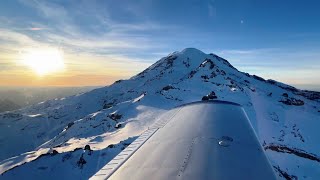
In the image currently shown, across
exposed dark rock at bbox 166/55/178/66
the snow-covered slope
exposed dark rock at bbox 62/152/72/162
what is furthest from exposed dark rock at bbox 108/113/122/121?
exposed dark rock at bbox 166/55/178/66

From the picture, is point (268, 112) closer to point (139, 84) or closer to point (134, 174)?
point (134, 174)

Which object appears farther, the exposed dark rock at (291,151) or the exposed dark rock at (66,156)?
the exposed dark rock at (66,156)

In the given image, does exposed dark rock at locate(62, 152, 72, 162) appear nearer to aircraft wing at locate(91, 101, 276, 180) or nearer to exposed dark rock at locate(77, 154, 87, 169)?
exposed dark rock at locate(77, 154, 87, 169)

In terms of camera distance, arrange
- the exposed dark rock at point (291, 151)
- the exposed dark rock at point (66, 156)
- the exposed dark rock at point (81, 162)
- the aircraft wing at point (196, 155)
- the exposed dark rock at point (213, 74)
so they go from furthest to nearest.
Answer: the exposed dark rock at point (213, 74)
the exposed dark rock at point (66, 156)
the exposed dark rock at point (81, 162)
the exposed dark rock at point (291, 151)
the aircraft wing at point (196, 155)

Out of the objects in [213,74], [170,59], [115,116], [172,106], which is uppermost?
[170,59]

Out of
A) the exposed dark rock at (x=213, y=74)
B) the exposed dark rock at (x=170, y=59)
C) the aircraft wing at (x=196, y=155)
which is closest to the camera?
the aircraft wing at (x=196, y=155)

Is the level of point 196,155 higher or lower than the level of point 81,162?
higher

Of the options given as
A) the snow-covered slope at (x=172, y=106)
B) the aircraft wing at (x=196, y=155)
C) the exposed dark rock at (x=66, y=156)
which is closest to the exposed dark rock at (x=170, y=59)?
the snow-covered slope at (x=172, y=106)

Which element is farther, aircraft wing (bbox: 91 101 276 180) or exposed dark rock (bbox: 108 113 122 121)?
exposed dark rock (bbox: 108 113 122 121)

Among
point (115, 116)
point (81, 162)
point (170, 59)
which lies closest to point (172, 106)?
point (115, 116)

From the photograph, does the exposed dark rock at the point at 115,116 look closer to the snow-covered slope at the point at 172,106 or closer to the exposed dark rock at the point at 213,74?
the snow-covered slope at the point at 172,106

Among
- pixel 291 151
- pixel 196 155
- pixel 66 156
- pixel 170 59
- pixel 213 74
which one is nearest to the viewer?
pixel 196 155

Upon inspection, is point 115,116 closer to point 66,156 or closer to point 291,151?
point 66,156
